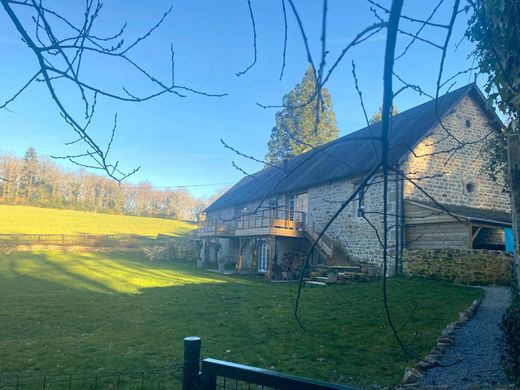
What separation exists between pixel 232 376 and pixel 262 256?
73.2ft

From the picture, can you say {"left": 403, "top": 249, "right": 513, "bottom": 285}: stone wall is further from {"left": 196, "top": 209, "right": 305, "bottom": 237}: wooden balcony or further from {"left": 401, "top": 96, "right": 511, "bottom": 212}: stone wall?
{"left": 196, "top": 209, "right": 305, "bottom": 237}: wooden balcony

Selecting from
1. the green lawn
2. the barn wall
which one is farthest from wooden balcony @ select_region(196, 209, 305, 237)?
the barn wall

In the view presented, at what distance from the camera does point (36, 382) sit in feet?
18.8

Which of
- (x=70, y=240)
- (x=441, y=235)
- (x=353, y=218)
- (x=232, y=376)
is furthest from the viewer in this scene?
(x=70, y=240)

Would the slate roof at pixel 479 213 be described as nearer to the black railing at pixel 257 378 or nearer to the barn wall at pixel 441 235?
the barn wall at pixel 441 235

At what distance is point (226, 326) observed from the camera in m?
9.18

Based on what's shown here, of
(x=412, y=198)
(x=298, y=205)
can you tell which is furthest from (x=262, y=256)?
(x=412, y=198)

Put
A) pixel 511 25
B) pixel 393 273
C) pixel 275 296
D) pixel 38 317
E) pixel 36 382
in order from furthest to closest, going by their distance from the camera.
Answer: pixel 393 273 → pixel 275 296 → pixel 38 317 → pixel 36 382 → pixel 511 25

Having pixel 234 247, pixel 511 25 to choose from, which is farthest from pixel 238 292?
pixel 234 247

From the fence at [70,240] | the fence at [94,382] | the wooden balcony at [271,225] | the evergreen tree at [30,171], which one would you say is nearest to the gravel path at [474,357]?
the fence at [94,382]

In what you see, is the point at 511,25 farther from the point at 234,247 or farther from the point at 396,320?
the point at 234,247

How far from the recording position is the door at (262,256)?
23.6 meters

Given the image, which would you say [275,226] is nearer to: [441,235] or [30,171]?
[441,235]

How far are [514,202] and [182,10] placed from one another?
7.62 feet
